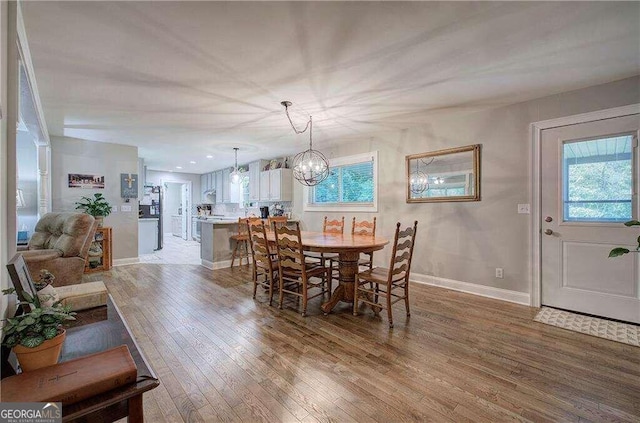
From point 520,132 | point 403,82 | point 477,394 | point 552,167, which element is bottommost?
point 477,394

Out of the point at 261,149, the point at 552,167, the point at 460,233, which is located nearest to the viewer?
the point at 552,167

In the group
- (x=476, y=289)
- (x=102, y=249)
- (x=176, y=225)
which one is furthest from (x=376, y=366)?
(x=176, y=225)

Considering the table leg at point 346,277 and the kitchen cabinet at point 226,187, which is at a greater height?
the kitchen cabinet at point 226,187

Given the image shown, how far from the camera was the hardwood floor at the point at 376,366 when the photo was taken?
157cm

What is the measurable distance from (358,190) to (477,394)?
11.8 feet

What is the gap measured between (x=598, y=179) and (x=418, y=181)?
1.86m

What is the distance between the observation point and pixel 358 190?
16.3ft

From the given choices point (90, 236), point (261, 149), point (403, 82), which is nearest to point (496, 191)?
point (403, 82)

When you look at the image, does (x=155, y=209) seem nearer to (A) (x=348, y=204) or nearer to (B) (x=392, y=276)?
(A) (x=348, y=204)

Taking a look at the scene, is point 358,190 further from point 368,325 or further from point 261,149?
point 368,325

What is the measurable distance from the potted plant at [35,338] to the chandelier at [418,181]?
3.93 meters

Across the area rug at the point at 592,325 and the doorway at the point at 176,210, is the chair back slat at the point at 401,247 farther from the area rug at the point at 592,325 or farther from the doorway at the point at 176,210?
the doorway at the point at 176,210

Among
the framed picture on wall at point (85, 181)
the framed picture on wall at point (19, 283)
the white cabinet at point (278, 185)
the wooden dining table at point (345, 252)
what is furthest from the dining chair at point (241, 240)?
the framed picture on wall at point (19, 283)

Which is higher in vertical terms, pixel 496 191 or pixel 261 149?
pixel 261 149
